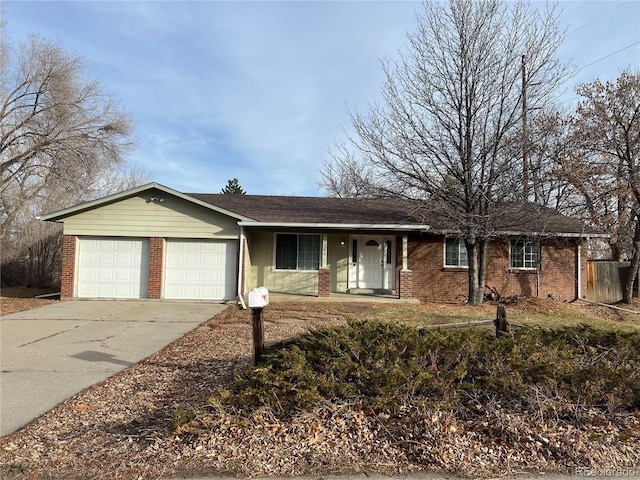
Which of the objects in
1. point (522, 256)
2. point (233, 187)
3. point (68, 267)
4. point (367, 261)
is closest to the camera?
point (68, 267)

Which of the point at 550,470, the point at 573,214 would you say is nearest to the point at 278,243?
the point at 573,214

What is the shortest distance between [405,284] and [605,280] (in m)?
8.05

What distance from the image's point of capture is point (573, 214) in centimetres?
1541

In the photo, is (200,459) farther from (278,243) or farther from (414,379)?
(278,243)

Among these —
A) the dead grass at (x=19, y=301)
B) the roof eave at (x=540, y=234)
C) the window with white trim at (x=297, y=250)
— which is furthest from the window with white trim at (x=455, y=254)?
the dead grass at (x=19, y=301)

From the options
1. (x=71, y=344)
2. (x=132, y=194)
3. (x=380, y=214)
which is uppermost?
(x=132, y=194)

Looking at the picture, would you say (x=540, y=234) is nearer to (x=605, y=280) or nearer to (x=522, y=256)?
(x=522, y=256)

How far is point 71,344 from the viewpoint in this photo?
7074mm

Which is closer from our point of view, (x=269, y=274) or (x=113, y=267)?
(x=113, y=267)

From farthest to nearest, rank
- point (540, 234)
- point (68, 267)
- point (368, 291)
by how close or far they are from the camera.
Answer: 1. point (368, 291)
2. point (68, 267)
3. point (540, 234)

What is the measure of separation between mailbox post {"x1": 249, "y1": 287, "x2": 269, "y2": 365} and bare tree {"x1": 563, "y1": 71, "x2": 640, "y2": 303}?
12.9m

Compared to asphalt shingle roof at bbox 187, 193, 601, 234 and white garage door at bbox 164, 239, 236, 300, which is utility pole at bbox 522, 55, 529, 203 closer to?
asphalt shingle roof at bbox 187, 193, 601, 234

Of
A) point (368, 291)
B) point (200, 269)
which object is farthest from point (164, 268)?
point (368, 291)

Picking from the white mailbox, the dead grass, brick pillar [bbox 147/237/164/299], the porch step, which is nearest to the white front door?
the porch step
